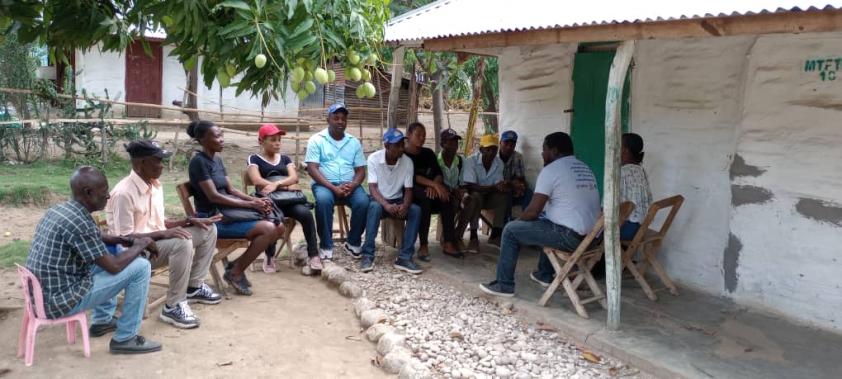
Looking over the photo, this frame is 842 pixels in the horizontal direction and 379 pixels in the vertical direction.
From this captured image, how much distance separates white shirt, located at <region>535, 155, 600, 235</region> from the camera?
4.87 meters

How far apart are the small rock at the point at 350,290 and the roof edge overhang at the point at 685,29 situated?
2.20 metres

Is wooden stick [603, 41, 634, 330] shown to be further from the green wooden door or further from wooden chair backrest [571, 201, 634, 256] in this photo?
the green wooden door

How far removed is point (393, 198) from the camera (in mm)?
6223

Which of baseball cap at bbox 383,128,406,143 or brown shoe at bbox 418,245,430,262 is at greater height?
baseball cap at bbox 383,128,406,143

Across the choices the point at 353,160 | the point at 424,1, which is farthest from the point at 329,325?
the point at 424,1

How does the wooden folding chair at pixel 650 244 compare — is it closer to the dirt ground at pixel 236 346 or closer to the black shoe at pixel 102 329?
the dirt ground at pixel 236 346

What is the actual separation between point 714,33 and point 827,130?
1.50m

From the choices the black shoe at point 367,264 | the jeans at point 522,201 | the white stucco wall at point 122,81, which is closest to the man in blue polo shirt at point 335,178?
the black shoe at point 367,264

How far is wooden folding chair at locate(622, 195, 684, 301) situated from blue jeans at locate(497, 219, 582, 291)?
1.38 feet

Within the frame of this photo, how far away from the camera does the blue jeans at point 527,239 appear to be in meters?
4.88

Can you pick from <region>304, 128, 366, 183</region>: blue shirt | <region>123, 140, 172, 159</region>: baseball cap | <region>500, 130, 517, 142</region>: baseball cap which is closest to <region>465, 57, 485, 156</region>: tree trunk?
<region>500, 130, 517, 142</region>: baseball cap

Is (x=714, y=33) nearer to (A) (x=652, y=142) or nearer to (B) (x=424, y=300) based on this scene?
(A) (x=652, y=142)

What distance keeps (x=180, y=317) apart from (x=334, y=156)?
228 cm

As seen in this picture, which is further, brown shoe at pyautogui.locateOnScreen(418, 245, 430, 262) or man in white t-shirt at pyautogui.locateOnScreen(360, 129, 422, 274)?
brown shoe at pyautogui.locateOnScreen(418, 245, 430, 262)
